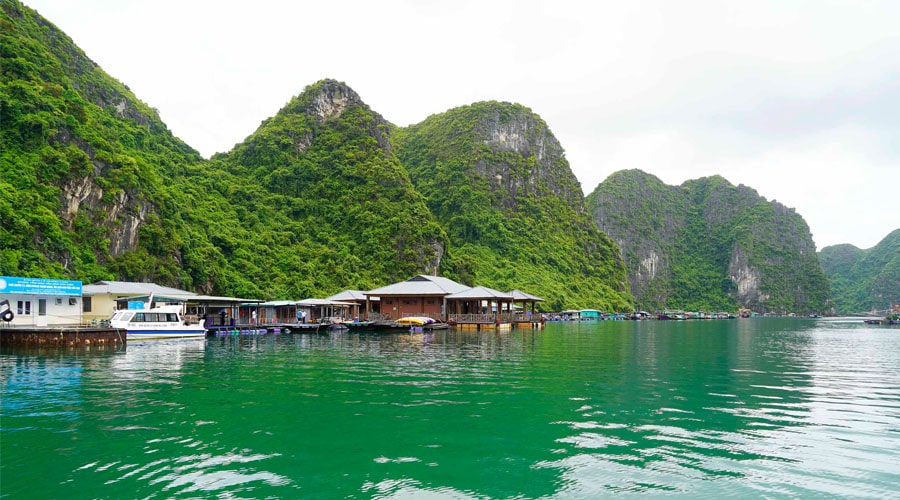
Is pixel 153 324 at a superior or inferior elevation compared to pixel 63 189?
inferior

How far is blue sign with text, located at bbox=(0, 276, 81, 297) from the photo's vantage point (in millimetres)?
34109

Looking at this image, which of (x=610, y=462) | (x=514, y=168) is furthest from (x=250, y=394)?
(x=514, y=168)

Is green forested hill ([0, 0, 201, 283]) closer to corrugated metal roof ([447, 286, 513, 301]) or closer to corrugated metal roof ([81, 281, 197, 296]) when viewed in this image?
corrugated metal roof ([81, 281, 197, 296])

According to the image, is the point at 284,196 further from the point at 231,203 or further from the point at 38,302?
the point at 38,302

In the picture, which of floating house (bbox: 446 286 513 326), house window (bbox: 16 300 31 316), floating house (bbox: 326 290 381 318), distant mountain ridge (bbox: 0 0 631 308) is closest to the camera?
house window (bbox: 16 300 31 316)

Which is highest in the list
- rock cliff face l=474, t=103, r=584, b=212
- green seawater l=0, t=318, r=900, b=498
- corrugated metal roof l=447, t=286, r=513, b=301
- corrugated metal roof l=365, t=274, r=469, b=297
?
A: rock cliff face l=474, t=103, r=584, b=212

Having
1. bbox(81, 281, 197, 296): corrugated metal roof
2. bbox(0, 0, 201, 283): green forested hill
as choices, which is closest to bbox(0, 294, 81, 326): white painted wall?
bbox(81, 281, 197, 296): corrugated metal roof

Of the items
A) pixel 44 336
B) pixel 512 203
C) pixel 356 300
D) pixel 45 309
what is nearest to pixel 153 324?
pixel 45 309

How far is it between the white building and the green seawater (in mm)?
11716

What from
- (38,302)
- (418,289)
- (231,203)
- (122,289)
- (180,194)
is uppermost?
(231,203)

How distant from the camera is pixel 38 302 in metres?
37.4

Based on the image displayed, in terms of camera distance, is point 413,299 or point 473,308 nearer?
point 413,299

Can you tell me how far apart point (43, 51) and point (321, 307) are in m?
46.8

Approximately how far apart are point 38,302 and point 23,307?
1.05m
